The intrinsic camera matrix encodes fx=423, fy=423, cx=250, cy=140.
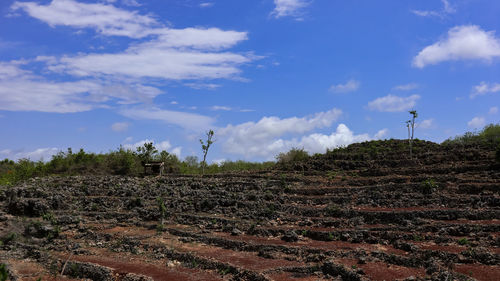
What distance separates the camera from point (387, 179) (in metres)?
23.4

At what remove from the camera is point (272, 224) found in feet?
60.8

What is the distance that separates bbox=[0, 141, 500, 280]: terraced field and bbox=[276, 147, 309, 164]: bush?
18.0 ft

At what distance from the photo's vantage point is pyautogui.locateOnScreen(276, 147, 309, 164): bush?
112 feet

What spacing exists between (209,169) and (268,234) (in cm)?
2127

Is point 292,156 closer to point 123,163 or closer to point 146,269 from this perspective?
point 123,163

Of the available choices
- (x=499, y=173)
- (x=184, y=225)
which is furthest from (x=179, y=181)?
(x=499, y=173)

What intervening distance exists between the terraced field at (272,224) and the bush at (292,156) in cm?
548

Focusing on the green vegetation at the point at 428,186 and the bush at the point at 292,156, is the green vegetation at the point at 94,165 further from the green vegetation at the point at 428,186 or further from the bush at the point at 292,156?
the green vegetation at the point at 428,186

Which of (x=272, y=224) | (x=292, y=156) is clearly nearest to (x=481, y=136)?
(x=292, y=156)

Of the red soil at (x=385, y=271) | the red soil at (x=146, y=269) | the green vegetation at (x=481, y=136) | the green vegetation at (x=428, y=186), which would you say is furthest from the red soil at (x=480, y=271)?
the green vegetation at (x=481, y=136)

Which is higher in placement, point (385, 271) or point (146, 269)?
point (385, 271)

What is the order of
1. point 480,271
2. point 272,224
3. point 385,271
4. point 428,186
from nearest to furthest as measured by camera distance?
point 480,271, point 385,271, point 272,224, point 428,186

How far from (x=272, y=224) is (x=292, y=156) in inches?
639

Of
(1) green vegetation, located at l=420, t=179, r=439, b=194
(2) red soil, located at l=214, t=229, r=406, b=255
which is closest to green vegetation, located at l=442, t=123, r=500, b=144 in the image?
(1) green vegetation, located at l=420, t=179, r=439, b=194
